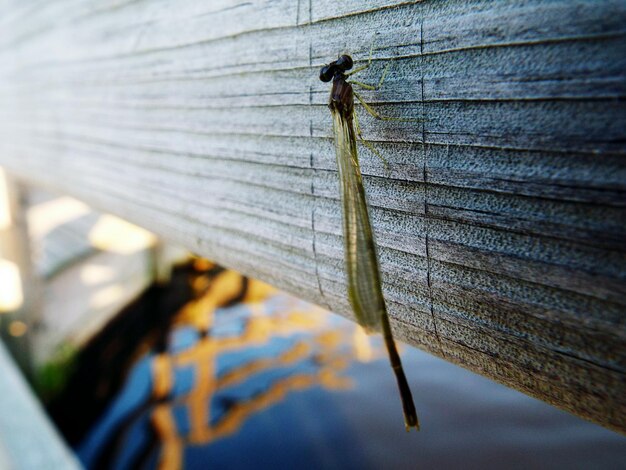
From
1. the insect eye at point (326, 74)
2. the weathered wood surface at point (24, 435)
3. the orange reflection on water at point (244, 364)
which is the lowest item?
the orange reflection on water at point (244, 364)

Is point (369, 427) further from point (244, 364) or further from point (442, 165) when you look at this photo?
point (442, 165)

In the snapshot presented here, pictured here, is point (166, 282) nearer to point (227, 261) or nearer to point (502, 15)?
point (227, 261)

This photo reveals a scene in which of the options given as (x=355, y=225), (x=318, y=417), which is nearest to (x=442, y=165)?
(x=355, y=225)

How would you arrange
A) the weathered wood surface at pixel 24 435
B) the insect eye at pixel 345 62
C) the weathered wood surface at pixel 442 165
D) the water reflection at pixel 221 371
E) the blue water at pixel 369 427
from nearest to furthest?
the weathered wood surface at pixel 442 165 → the insect eye at pixel 345 62 → the weathered wood surface at pixel 24 435 → the blue water at pixel 369 427 → the water reflection at pixel 221 371

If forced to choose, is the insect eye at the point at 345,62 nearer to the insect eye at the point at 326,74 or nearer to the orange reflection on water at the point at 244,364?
the insect eye at the point at 326,74

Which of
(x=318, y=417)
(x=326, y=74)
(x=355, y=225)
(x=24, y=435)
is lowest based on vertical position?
(x=318, y=417)

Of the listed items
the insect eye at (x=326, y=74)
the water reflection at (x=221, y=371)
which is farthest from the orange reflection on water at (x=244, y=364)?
the insect eye at (x=326, y=74)

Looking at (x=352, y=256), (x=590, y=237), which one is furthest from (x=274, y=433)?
(x=590, y=237)
